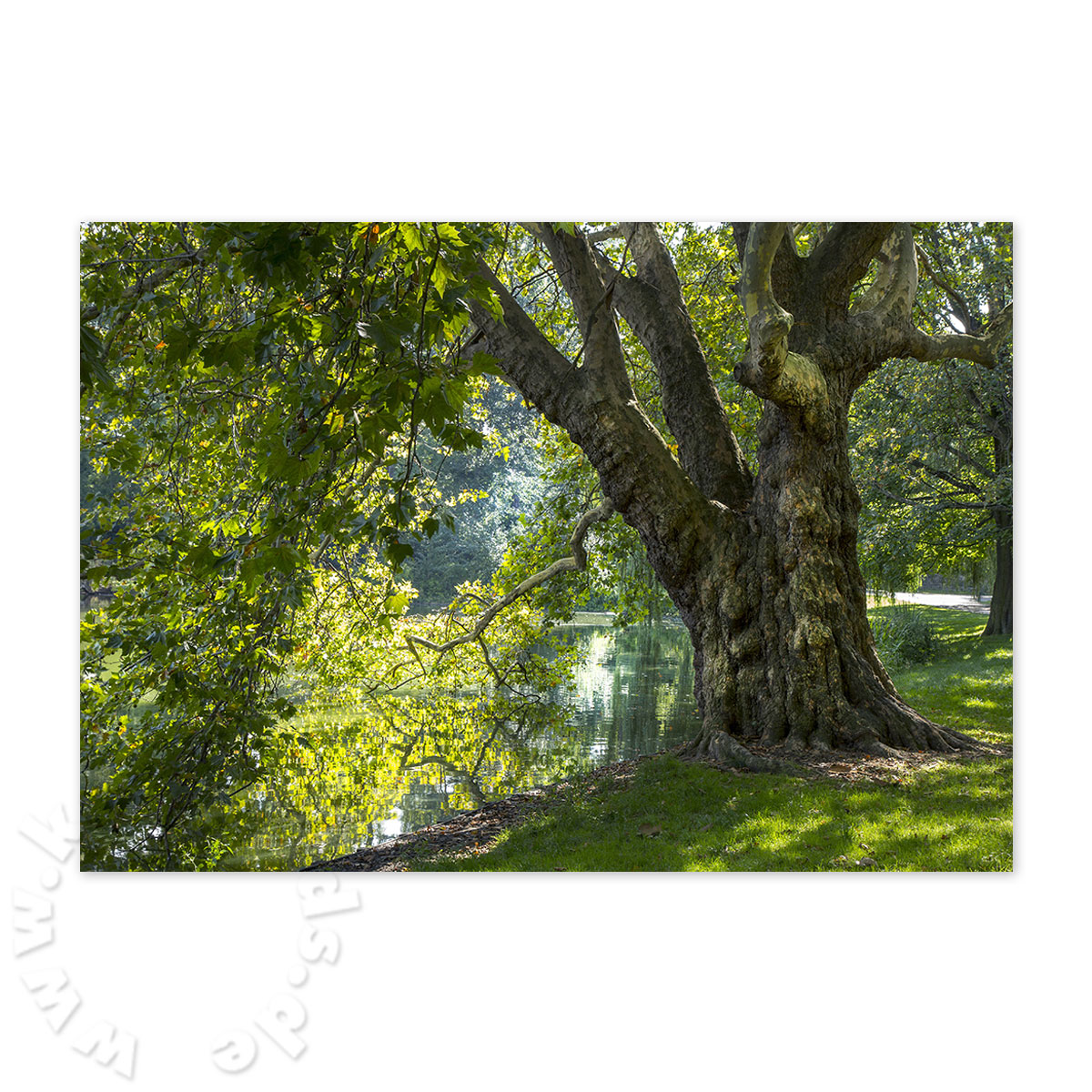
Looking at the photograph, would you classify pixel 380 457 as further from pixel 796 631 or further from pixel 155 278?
pixel 796 631

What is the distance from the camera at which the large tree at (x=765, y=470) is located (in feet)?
12.6

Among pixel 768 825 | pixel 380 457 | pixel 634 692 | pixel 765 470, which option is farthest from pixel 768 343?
pixel 634 692

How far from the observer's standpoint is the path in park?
21.1 ft

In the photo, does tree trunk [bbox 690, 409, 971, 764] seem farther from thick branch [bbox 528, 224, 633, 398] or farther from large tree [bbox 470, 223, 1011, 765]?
thick branch [bbox 528, 224, 633, 398]

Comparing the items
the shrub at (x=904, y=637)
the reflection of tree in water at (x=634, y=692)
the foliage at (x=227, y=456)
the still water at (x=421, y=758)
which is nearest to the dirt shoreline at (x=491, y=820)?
the still water at (x=421, y=758)

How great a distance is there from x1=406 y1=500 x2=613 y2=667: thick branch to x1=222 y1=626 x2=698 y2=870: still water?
593 millimetres

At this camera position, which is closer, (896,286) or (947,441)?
(896,286)

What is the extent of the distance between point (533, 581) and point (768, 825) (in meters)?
2.58

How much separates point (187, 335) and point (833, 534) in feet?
9.96

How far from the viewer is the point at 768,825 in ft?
10.2

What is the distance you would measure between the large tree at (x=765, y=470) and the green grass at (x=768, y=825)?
33cm

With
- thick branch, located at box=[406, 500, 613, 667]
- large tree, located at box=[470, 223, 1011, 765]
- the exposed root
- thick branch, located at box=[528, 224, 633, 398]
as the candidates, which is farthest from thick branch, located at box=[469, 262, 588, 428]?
the exposed root

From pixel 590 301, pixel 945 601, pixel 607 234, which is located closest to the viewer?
pixel 590 301
